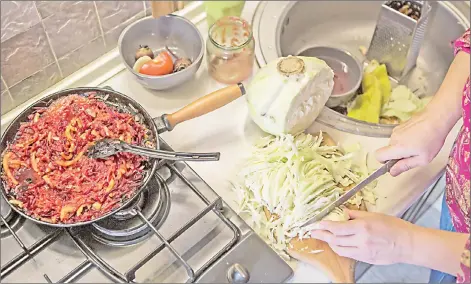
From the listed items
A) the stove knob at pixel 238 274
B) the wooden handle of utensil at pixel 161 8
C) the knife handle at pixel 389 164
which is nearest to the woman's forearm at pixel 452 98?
the knife handle at pixel 389 164

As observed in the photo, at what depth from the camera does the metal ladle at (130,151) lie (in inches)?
36.4

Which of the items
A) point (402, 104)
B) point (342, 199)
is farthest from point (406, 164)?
point (402, 104)

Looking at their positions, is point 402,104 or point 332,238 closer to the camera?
point 332,238

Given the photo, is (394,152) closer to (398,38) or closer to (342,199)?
(342,199)

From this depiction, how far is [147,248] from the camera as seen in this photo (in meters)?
0.94

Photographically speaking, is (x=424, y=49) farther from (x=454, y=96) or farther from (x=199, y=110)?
(x=199, y=110)

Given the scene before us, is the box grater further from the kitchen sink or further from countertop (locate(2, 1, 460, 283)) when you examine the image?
countertop (locate(2, 1, 460, 283))

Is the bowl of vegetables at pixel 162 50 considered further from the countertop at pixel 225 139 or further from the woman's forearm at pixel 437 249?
the woman's forearm at pixel 437 249

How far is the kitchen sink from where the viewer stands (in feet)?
4.00

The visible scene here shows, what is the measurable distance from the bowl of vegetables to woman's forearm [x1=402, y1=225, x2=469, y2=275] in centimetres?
54

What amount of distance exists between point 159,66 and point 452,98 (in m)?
0.56

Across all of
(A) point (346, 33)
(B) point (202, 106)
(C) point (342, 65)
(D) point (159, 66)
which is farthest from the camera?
(A) point (346, 33)

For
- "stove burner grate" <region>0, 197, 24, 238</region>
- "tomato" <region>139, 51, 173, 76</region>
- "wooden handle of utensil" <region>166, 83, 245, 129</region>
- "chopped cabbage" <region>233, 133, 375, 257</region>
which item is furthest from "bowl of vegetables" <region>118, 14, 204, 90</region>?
"stove burner grate" <region>0, 197, 24, 238</region>

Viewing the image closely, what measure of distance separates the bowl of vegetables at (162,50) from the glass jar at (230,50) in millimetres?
32
